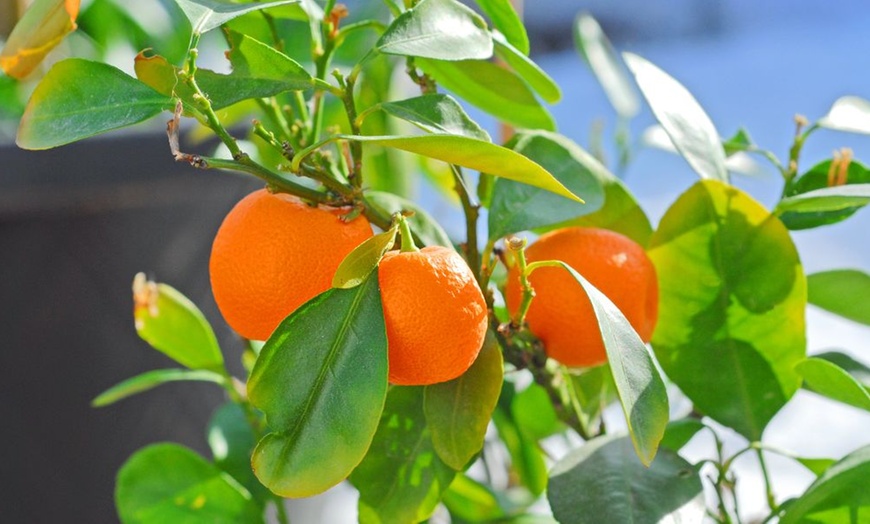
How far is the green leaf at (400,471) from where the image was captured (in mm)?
468

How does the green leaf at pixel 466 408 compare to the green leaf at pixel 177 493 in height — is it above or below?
above

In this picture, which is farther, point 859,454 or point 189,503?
point 189,503

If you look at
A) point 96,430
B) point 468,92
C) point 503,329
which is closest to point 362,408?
point 503,329

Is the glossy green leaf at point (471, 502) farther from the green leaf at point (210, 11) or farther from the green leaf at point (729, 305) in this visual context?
the green leaf at point (210, 11)

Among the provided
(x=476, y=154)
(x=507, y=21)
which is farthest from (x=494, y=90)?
(x=476, y=154)

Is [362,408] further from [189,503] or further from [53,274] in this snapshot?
[53,274]

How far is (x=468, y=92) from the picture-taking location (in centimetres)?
53

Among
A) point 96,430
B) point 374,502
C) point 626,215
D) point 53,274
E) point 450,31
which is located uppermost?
point 450,31

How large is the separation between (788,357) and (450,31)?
25cm

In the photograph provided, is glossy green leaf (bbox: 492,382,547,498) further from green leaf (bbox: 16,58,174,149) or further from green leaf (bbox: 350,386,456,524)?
green leaf (bbox: 16,58,174,149)

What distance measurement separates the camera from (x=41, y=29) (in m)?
0.41

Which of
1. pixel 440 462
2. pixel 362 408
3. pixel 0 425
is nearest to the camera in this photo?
pixel 362 408

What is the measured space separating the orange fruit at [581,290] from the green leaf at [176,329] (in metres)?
0.24

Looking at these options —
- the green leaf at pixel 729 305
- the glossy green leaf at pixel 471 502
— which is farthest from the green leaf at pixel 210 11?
the glossy green leaf at pixel 471 502
